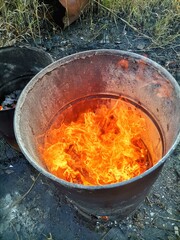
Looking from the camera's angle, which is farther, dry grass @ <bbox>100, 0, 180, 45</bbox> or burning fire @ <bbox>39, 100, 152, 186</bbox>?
dry grass @ <bbox>100, 0, 180, 45</bbox>

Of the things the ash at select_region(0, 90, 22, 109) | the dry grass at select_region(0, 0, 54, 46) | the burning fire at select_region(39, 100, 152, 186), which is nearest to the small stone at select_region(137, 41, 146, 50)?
the dry grass at select_region(0, 0, 54, 46)

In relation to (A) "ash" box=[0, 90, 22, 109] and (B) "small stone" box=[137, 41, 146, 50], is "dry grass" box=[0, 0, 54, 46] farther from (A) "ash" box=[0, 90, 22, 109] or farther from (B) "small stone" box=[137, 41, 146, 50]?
(B) "small stone" box=[137, 41, 146, 50]

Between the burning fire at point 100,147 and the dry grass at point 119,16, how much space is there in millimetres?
1657

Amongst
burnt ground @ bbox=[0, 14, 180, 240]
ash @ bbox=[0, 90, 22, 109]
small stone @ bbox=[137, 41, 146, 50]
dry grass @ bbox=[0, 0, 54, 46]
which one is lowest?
burnt ground @ bbox=[0, 14, 180, 240]

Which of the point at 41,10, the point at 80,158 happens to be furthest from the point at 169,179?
the point at 41,10

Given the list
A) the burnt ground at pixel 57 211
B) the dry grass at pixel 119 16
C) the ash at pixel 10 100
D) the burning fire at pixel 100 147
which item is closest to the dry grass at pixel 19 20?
the dry grass at pixel 119 16

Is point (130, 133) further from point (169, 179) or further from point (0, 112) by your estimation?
point (0, 112)

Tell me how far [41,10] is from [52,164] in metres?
2.50

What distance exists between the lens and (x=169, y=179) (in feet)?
9.27

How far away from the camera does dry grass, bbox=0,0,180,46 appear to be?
3.84m

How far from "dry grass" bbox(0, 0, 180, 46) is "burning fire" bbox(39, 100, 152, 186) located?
1.66 metres

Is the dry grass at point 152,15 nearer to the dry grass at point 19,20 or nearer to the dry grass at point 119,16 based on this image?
the dry grass at point 119,16

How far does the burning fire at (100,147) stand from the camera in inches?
93.5

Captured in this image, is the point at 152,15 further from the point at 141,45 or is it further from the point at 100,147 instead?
the point at 100,147
